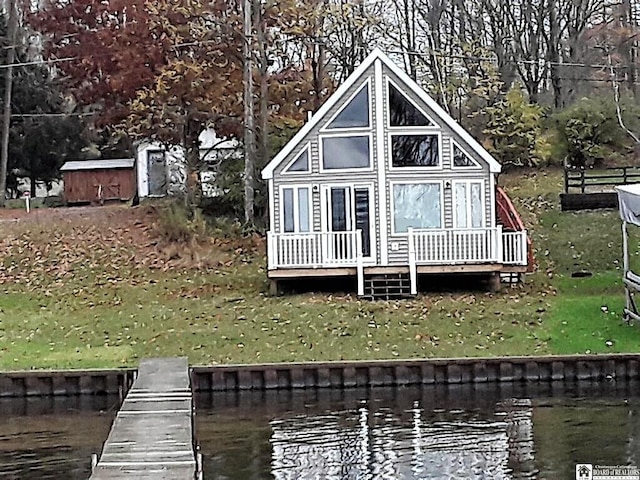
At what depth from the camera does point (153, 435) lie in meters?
14.1

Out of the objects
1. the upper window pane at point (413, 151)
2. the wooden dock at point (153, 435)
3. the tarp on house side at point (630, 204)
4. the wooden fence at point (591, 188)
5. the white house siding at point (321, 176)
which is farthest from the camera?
the wooden fence at point (591, 188)

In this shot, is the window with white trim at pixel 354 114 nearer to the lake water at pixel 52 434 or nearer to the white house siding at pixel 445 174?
the white house siding at pixel 445 174

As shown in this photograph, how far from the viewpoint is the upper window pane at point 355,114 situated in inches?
1177

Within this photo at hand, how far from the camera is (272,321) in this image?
26.4 metres

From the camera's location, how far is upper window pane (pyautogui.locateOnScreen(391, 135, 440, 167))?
98.2 ft

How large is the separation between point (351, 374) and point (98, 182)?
79.5 ft

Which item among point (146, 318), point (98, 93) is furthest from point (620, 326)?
point (98, 93)

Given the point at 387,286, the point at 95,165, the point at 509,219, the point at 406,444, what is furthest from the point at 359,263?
the point at 95,165

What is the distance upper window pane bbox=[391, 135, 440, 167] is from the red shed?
670 inches

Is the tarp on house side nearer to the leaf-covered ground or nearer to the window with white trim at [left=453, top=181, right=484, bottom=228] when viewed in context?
the leaf-covered ground

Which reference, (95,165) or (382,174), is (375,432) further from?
(95,165)

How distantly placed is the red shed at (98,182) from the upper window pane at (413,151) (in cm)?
1703

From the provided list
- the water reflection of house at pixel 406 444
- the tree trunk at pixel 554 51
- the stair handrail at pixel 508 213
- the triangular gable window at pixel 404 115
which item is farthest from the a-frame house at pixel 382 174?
the tree trunk at pixel 554 51

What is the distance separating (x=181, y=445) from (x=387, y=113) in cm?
1769
